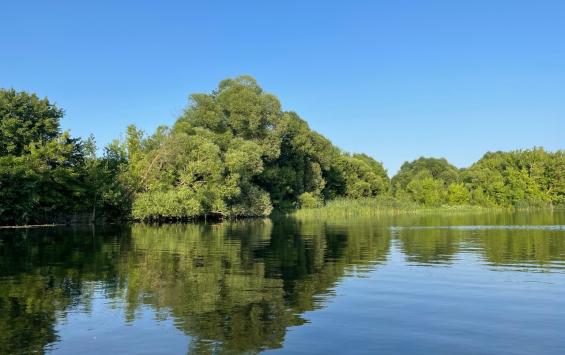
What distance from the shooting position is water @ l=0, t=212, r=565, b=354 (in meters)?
9.27

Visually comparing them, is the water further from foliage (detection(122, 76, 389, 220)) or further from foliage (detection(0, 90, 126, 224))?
foliage (detection(122, 76, 389, 220))

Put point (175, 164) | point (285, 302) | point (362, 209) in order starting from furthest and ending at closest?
point (362, 209) < point (175, 164) < point (285, 302)

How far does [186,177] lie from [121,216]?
30.0 ft

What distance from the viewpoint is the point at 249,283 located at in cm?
1524

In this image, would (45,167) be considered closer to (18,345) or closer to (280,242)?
(280,242)

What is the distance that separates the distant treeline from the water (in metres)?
30.7

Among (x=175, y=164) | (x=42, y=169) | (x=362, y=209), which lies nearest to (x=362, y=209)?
(x=362, y=209)

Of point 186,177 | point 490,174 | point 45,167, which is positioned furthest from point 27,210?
point 490,174

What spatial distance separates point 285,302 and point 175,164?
48666 mm

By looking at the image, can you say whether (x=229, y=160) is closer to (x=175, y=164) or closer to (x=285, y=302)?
(x=175, y=164)

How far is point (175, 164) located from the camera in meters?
59.3

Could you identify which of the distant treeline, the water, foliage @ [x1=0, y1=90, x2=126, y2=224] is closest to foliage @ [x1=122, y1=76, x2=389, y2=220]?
the distant treeline

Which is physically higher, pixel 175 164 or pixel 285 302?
pixel 175 164

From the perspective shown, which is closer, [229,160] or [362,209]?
[229,160]
